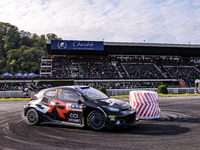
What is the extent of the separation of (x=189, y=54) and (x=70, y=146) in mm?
62476

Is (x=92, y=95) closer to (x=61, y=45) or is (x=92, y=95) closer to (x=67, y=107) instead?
(x=67, y=107)

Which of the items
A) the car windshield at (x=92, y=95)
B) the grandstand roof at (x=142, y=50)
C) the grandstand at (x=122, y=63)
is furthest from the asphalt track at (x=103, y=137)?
the grandstand roof at (x=142, y=50)

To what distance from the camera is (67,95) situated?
750 centimetres

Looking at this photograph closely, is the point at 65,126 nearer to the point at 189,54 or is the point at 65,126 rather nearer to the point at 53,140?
the point at 53,140

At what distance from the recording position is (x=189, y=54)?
60156mm

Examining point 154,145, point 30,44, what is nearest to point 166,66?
point 154,145

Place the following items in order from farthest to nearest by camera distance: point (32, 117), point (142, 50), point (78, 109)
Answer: point (142, 50) < point (32, 117) < point (78, 109)

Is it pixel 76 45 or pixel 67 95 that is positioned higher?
pixel 76 45

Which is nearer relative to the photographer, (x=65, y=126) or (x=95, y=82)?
(x=65, y=126)

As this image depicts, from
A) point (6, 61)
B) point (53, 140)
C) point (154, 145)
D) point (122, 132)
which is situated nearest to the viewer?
point (154, 145)

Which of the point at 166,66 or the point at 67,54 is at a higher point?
the point at 67,54

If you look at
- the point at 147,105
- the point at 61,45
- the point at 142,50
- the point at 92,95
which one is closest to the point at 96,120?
the point at 92,95

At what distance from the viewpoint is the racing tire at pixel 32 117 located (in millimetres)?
7707

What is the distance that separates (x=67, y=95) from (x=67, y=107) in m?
0.51
